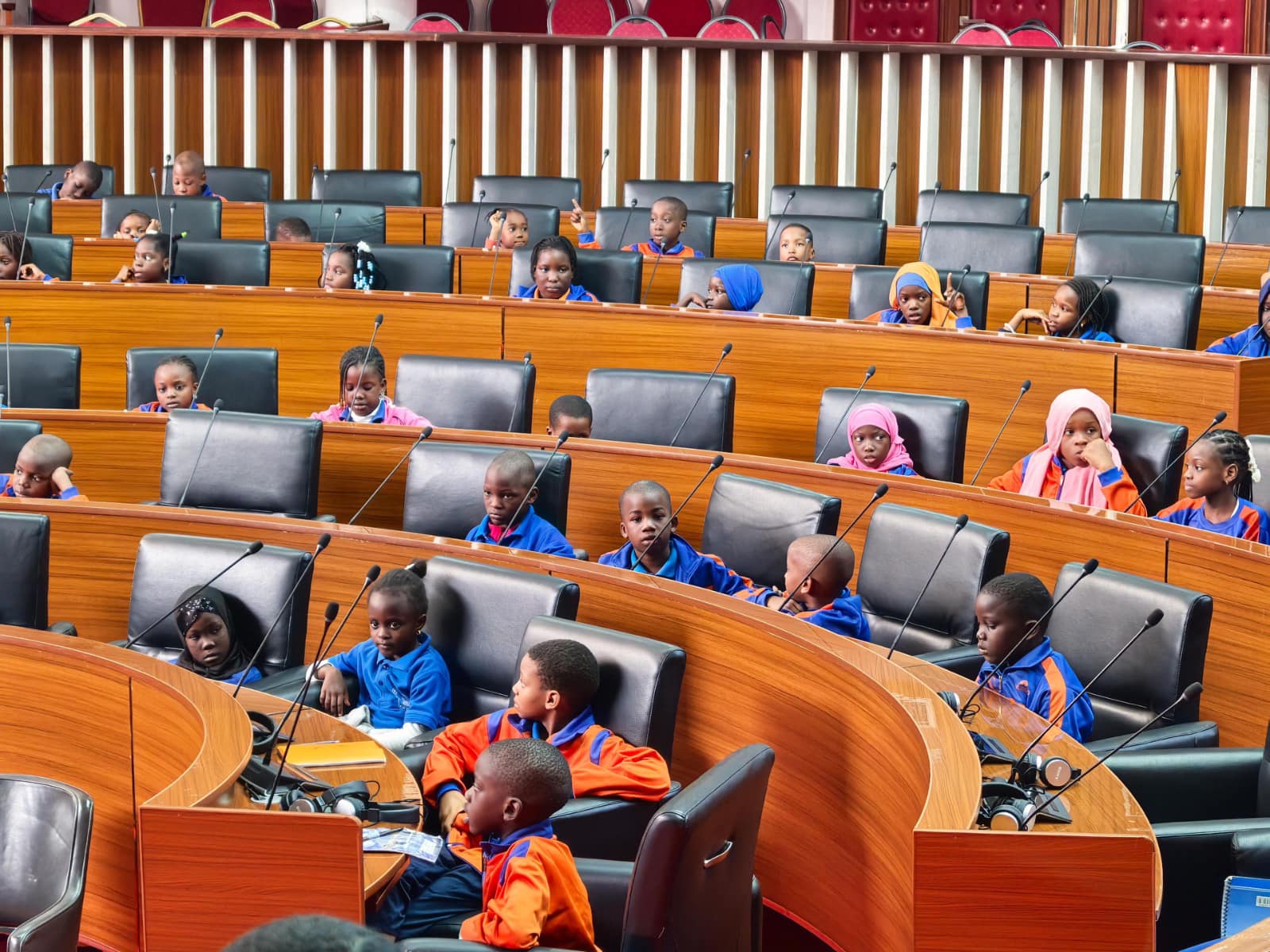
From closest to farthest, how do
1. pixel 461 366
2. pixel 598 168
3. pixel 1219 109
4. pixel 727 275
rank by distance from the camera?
pixel 461 366, pixel 727 275, pixel 1219 109, pixel 598 168

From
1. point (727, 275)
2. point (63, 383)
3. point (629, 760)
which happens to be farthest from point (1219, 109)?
point (629, 760)

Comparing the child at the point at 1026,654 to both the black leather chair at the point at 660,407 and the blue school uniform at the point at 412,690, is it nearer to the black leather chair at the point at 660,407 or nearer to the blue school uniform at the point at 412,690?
the blue school uniform at the point at 412,690

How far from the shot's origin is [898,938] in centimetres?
240

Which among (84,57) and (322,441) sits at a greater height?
(84,57)

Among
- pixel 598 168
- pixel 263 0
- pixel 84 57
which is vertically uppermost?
pixel 263 0

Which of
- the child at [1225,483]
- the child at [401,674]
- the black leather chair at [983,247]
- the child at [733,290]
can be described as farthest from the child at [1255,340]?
the child at [401,674]

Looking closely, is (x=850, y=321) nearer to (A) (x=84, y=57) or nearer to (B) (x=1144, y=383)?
(B) (x=1144, y=383)

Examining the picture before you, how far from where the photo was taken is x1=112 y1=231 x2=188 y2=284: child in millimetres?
6145

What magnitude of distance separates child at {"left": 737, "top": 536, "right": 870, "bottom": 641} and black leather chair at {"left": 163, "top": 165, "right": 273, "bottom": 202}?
17.3 ft

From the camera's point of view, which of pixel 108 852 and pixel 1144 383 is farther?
pixel 1144 383

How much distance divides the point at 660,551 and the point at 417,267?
279 centimetres

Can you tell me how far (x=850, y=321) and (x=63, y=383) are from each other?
2633 millimetres

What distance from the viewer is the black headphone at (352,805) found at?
2373 mm

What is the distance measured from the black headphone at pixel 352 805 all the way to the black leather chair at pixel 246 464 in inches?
75.0
